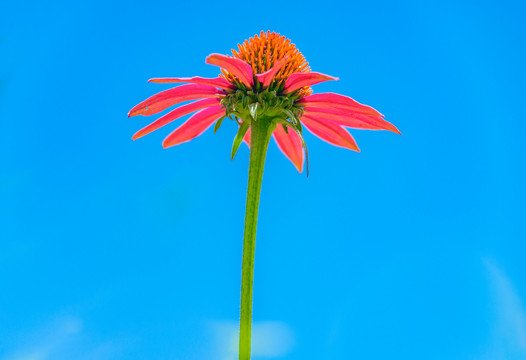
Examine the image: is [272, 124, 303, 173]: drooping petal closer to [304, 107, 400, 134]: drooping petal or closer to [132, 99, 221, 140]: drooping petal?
[304, 107, 400, 134]: drooping petal

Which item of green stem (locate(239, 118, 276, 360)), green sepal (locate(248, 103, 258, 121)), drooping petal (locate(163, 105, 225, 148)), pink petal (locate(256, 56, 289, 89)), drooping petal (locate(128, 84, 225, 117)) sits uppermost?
drooping petal (locate(163, 105, 225, 148))

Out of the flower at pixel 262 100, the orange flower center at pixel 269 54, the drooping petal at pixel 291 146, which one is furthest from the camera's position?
the drooping petal at pixel 291 146

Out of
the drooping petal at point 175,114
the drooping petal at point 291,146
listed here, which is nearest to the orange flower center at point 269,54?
the drooping petal at point 175,114

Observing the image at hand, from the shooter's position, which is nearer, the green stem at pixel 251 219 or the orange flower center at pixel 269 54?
the green stem at pixel 251 219

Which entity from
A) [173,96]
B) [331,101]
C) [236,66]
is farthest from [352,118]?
[173,96]

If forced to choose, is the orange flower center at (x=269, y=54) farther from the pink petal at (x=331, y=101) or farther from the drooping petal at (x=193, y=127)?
the drooping petal at (x=193, y=127)

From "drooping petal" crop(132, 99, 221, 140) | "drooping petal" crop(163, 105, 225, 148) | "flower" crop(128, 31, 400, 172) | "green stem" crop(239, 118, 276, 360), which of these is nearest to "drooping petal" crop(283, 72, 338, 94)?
"flower" crop(128, 31, 400, 172)

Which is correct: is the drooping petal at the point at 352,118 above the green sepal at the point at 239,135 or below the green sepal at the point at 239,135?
above
